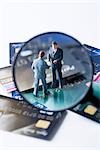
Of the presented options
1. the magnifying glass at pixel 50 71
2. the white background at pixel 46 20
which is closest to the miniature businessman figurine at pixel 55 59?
the magnifying glass at pixel 50 71

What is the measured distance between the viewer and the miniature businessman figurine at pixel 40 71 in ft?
2.28

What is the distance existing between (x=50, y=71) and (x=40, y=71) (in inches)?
0.8

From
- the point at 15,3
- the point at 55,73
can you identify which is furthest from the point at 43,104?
the point at 15,3

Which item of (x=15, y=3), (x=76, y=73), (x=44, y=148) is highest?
(x=15, y=3)

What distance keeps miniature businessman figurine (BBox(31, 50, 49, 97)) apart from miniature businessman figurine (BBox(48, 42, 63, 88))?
0.05 ft

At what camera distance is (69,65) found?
707 mm

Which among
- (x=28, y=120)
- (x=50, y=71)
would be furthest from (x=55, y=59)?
(x=28, y=120)

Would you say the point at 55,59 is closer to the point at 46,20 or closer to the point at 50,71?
the point at 50,71

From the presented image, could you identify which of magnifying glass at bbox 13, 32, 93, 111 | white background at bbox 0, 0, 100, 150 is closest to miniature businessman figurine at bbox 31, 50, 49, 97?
magnifying glass at bbox 13, 32, 93, 111

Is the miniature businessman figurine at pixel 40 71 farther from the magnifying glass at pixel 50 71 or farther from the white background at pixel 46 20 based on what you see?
the white background at pixel 46 20

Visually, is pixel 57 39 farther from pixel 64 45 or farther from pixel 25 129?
pixel 25 129

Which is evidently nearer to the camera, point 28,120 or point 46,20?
point 28,120

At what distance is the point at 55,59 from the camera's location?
0.70m

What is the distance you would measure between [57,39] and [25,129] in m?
0.19
